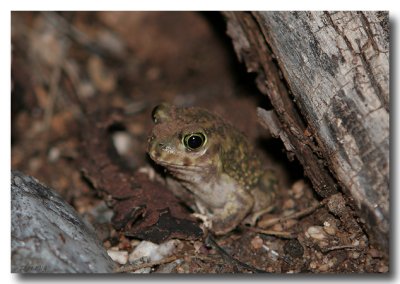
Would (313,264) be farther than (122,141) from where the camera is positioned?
No

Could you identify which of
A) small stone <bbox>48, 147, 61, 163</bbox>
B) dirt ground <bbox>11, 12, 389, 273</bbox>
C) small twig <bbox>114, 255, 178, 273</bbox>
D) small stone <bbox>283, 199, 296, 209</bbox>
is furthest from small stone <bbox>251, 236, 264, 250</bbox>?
small stone <bbox>48, 147, 61, 163</bbox>

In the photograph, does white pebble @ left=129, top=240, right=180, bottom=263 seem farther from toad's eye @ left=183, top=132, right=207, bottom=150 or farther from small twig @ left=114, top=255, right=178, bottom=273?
toad's eye @ left=183, top=132, right=207, bottom=150

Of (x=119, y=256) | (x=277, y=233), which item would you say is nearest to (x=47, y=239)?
(x=119, y=256)

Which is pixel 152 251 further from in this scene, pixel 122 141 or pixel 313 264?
pixel 122 141

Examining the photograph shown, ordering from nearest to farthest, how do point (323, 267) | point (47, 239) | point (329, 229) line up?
point (47, 239), point (323, 267), point (329, 229)

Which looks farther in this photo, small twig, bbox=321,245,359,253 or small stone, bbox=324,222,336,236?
small stone, bbox=324,222,336,236

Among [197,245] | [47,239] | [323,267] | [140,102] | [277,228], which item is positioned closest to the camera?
[47,239]

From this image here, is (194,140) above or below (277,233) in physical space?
above
